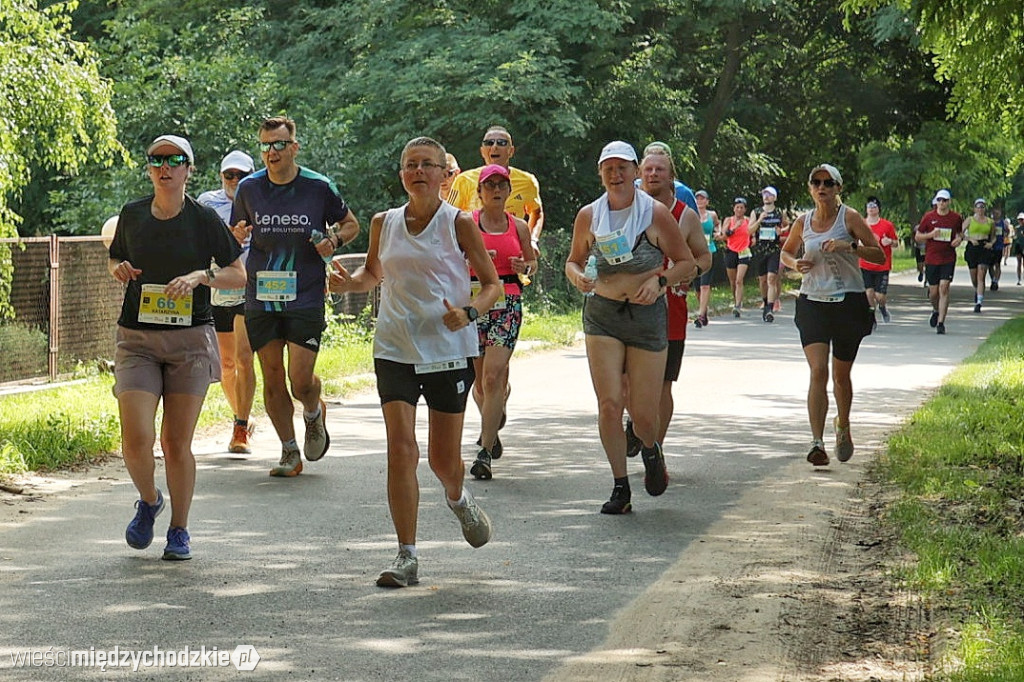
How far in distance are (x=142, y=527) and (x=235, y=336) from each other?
3457 mm

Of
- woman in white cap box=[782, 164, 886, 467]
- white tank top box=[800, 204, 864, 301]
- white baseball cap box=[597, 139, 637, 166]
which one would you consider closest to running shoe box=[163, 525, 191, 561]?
white baseball cap box=[597, 139, 637, 166]

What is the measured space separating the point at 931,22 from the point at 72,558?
A: 6.12 m

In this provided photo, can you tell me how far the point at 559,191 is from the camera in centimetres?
3028

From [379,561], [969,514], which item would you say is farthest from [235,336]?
[969,514]

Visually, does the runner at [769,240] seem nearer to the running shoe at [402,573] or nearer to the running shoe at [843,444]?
the running shoe at [843,444]

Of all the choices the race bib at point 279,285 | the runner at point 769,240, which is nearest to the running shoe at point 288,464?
the race bib at point 279,285

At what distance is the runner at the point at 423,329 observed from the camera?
6953 millimetres

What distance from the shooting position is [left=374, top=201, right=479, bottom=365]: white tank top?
7.04 m

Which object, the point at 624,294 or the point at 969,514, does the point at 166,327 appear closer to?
the point at 624,294

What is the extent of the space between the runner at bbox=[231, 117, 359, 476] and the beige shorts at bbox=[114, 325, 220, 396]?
202 centimetres

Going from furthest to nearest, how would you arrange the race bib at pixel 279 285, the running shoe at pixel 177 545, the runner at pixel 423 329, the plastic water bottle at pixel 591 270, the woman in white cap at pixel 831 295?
the woman in white cap at pixel 831 295 → the race bib at pixel 279 285 → the plastic water bottle at pixel 591 270 → the running shoe at pixel 177 545 → the runner at pixel 423 329

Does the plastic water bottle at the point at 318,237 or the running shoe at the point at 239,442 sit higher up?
the plastic water bottle at the point at 318,237

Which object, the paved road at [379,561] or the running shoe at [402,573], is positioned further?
the running shoe at [402,573]

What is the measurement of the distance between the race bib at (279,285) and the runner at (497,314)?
3.80 feet
